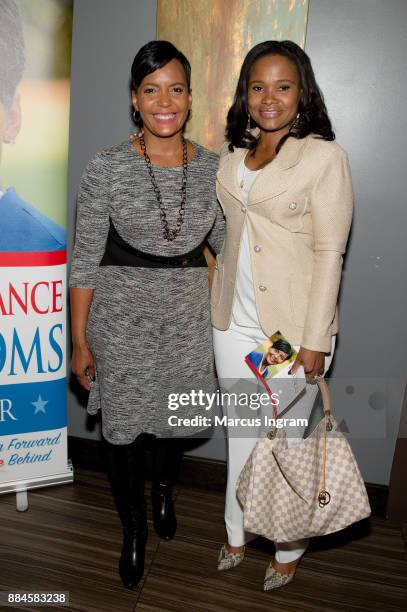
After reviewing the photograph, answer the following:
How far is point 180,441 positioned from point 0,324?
0.88 metres

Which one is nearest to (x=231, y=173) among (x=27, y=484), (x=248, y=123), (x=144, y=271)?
(x=248, y=123)

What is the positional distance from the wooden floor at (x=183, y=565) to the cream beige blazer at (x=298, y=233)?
3.20 ft

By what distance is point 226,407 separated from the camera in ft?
6.29

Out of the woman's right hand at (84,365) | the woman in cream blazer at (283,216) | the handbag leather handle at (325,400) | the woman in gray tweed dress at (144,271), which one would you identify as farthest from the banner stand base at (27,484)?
the handbag leather handle at (325,400)

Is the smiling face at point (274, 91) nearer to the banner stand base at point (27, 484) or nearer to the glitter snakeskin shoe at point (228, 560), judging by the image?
the glitter snakeskin shoe at point (228, 560)

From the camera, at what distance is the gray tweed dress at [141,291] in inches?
66.8

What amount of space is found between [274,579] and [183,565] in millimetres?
350

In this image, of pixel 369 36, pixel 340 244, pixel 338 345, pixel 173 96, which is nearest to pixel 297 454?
pixel 340 244

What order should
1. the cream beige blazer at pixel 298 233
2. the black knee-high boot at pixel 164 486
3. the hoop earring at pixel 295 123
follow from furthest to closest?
1. the black knee-high boot at pixel 164 486
2. the hoop earring at pixel 295 123
3. the cream beige blazer at pixel 298 233

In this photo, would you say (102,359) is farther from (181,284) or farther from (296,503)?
(296,503)

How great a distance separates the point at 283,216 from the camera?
1604 mm

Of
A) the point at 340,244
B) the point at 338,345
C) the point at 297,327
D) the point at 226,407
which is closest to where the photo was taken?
the point at 340,244

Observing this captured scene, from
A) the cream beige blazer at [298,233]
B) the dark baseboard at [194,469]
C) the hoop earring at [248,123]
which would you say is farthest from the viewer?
the dark baseboard at [194,469]

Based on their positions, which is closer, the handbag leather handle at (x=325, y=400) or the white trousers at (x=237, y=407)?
the handbag leather handle at (x=325, y=400)
